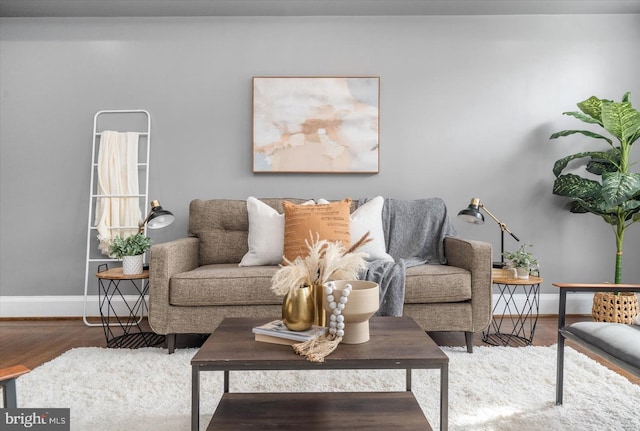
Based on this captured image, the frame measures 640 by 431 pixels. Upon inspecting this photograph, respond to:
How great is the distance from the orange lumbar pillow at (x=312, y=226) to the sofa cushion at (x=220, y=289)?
0.28 m

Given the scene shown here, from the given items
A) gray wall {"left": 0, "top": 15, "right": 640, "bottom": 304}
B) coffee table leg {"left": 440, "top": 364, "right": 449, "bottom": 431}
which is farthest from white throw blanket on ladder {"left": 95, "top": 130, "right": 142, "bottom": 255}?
coffee table leg {"left": 440, "top": 364, "right": 449, "bottom": 431}

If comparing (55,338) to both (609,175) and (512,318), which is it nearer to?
(512,318)

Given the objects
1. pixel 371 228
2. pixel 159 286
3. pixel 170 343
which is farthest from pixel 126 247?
pixel 371 228

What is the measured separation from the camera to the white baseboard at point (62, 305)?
3572mm

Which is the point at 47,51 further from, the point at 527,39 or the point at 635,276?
the point at 635,276

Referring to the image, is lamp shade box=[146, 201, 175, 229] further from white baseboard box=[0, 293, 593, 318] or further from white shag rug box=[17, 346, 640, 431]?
white baseboard box=[0, 293, 593, 318]

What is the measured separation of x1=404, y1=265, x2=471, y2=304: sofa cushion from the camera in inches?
103

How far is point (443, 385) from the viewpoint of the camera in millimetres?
1339

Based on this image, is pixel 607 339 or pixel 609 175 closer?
pixel 607 339

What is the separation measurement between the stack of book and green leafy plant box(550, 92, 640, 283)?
95.5 inches

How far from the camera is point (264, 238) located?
2.98 m

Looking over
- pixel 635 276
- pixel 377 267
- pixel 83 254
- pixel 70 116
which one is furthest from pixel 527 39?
pixel 83 254

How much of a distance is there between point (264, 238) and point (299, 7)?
188 centimetres

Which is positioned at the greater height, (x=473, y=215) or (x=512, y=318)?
(x=473, y=215)
